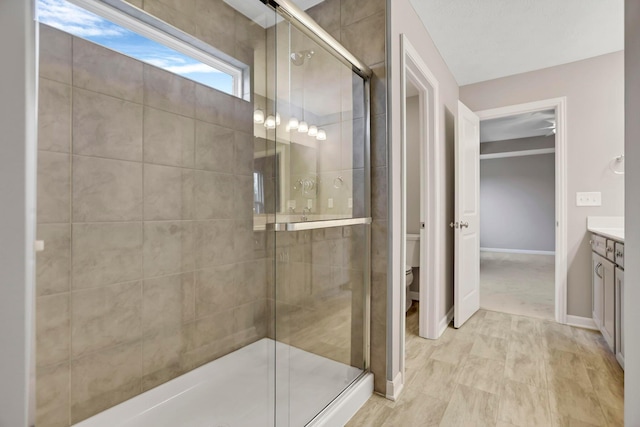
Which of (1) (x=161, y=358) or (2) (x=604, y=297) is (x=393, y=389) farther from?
(2) (x=604, y=297)

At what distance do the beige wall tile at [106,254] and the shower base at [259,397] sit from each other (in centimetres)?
63

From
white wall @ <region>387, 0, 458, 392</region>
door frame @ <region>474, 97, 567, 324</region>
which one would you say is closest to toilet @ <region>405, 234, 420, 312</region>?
door frame @ <region>474, 97, 567, 324</region>

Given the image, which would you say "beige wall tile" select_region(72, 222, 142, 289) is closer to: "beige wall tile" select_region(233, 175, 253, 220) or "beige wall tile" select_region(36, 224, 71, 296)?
"beige wall tile" select_region(36, 224, 71, 296)

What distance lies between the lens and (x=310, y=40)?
155 centimetres

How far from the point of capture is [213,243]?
1.97 m

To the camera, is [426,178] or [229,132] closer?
[229,132]

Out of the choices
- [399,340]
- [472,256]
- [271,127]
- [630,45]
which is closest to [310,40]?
[271,127]

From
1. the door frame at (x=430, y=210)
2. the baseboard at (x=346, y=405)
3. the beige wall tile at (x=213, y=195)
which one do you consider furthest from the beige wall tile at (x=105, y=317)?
the door frame at (x=430, y=210)

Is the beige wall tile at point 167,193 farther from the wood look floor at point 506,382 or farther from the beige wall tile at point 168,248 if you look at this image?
the wood look floor at point 506,382

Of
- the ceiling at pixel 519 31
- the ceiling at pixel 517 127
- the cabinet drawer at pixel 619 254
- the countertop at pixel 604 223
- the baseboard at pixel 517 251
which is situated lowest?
the baseboard at pixel 517 251

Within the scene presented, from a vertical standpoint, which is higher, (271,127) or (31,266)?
(271,127)

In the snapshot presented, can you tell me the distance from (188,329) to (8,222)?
4.73 ft

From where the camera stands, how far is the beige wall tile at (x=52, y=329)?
1269mm

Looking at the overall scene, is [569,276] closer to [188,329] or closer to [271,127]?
[271,127]
